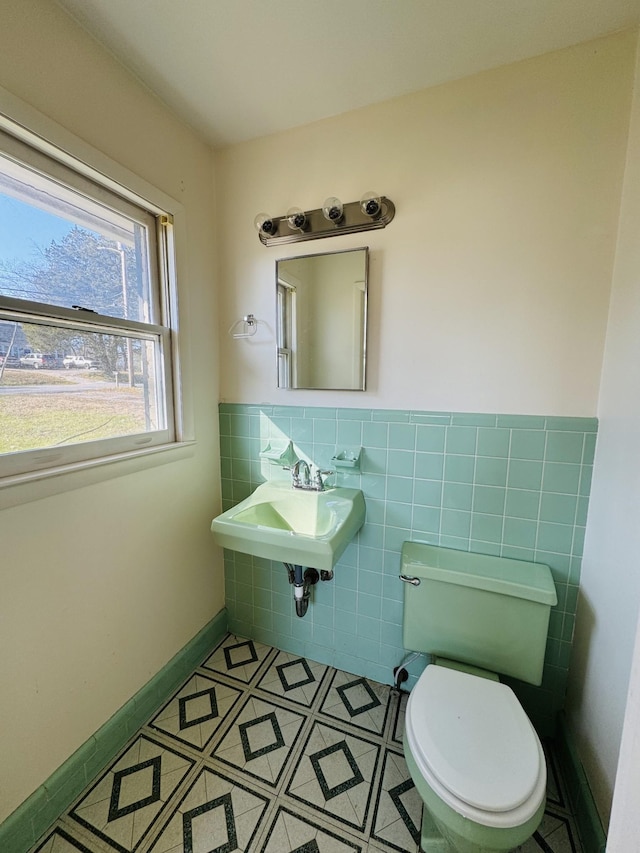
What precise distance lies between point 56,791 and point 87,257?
170cm

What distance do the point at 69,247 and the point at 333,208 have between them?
934mm

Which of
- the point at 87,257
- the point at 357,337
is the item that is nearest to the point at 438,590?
the point at 357,337

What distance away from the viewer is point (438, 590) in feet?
4.03

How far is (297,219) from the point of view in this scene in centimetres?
141

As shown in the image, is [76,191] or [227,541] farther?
[227,541]

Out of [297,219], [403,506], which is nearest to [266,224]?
[297,219]

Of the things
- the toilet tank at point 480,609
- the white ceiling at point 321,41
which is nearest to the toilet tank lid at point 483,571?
the toilet tank at point 480,609

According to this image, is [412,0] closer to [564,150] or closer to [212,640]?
[564,150]

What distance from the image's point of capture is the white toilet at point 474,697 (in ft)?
2.59

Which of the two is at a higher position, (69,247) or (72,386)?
(69,247)

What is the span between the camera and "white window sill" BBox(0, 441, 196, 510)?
0.92m

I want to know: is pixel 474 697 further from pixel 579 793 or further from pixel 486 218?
pixel 486 218

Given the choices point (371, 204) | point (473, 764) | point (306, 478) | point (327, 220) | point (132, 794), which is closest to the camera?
point (473, 764)

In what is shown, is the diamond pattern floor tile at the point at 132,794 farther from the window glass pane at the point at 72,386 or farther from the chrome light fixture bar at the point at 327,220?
the chrome light fixture bar at the point at 327,220
